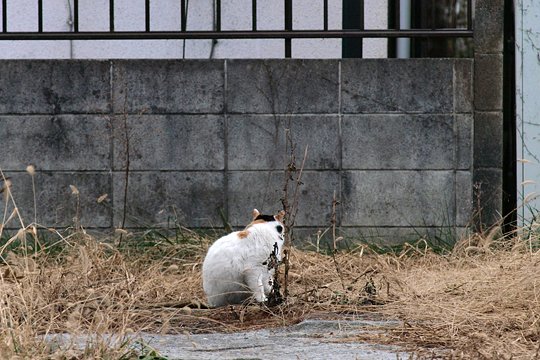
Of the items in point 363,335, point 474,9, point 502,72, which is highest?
point 474,9

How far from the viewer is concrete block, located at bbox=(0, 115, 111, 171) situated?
20.2 feet

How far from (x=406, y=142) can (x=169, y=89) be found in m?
1.48

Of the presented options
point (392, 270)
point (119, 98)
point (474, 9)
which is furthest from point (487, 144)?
point (119, 98)

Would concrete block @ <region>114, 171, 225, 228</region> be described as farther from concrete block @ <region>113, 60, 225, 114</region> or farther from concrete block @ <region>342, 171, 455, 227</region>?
concrete block @ <region>342, 171, 455, 227</region>

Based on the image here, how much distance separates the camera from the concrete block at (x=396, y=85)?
243 inches

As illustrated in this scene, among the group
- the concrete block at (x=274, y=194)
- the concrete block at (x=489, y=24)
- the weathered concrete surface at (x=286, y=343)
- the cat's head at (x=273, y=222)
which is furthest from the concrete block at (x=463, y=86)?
the weathered concrete surface at (x=286, y=343)

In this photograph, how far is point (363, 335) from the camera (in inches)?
156

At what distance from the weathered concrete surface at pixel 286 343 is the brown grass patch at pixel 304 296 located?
0.09 m

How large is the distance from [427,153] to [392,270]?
41.6 inches

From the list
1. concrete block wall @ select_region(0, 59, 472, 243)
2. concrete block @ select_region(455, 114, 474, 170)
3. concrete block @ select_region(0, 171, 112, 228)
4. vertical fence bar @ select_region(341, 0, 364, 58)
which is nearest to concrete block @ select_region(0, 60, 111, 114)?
concrete block wall @ select_region(0, 59, 472, 243)

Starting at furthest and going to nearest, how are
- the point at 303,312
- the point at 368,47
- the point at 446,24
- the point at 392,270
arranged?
the point at 446,24, the point at 368,47, the point at 392,270, the point at 303,312

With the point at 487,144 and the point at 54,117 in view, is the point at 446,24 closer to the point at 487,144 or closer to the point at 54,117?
the point at 487,144

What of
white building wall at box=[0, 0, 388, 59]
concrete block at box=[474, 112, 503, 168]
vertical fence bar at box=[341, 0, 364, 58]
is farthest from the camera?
white building wall at box=[0, 0, 388, 59]

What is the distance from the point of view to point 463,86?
244 inches
